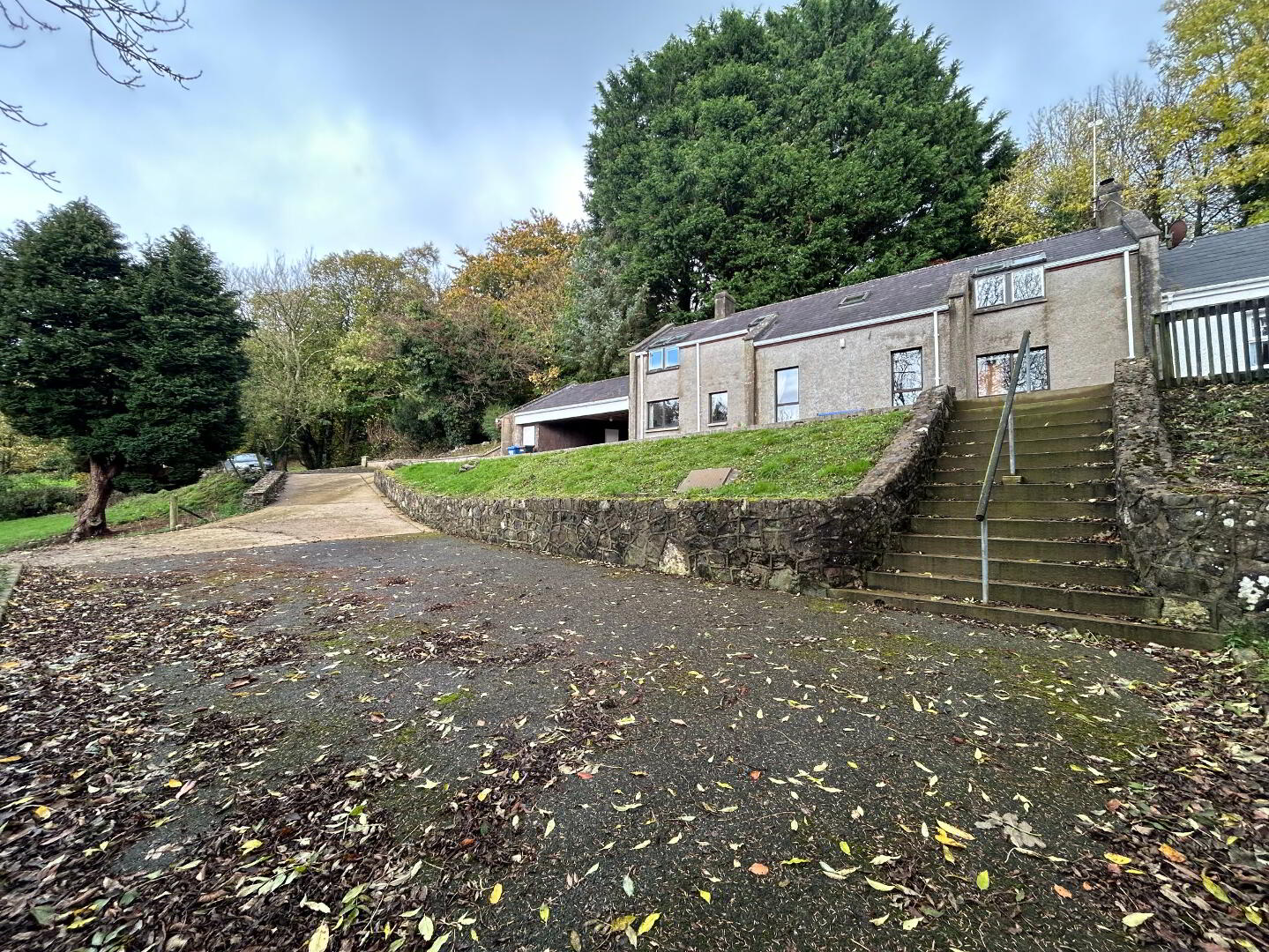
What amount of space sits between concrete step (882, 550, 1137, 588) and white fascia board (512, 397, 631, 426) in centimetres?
1752

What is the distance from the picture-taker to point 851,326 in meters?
16.1

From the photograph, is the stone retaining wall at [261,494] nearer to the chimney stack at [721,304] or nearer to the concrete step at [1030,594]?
the concrete step at [1030,594]

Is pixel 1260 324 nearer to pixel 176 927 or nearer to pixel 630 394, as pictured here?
pixel 176 927

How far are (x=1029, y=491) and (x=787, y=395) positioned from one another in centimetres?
1205

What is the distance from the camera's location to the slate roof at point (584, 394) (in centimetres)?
2370

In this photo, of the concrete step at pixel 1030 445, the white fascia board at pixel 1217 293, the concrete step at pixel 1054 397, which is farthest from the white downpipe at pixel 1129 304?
the concrete step at pixel 1030 445

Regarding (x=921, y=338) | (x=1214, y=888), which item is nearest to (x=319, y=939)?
(x=1214, y=888)

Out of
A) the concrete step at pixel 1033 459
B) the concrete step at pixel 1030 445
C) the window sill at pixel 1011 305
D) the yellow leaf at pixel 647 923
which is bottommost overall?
the yellow leaf at pixel 647 923

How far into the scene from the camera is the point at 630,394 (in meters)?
21.7

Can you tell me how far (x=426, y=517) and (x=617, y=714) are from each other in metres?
10.7

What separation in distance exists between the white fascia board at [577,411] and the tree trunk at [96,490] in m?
15.2

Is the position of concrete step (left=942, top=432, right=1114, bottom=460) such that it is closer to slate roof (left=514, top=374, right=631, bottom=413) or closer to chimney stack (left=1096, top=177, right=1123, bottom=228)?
chimney stack (left=1096, top=177, right=1123, bottom=228)

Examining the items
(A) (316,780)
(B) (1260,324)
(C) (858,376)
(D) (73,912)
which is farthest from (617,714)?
(C) (858,376)

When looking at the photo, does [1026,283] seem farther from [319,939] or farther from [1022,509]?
[319,939]
